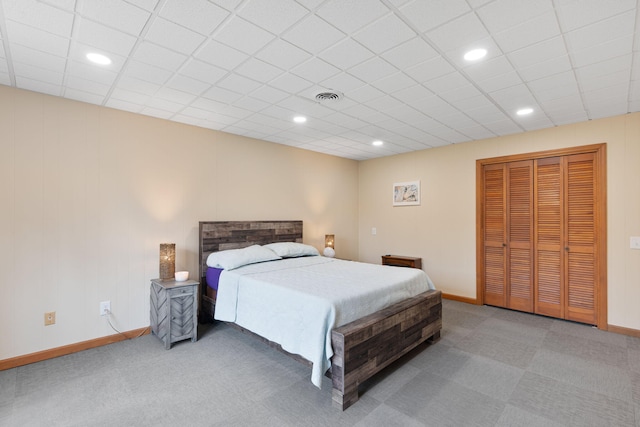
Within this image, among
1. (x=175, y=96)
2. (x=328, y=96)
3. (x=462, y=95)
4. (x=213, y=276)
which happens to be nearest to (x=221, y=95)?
(x=175, y=96)

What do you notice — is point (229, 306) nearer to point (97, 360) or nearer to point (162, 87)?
point (97, 360)

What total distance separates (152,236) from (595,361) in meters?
4.68

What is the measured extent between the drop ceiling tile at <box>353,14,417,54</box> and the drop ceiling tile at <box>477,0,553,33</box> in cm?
41

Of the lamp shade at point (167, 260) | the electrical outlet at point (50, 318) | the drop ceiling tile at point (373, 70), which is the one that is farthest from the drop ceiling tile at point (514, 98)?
the electrical outlet at point (50, 318)

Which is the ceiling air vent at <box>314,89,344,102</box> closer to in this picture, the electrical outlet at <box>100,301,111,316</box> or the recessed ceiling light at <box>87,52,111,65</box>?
the recessed ceiling light at <box>87,52,111,65</box>

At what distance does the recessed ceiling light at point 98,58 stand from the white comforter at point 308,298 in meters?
2.16

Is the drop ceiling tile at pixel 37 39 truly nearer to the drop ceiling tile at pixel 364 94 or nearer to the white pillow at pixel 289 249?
the drop ceiling tile at pixel 364 94

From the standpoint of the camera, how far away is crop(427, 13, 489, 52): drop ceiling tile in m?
1.79

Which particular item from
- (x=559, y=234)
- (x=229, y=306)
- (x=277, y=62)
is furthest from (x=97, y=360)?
(x=559, y=234)

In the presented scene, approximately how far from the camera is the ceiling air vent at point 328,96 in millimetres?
2812

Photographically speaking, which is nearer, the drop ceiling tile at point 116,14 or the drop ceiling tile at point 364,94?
the drop ceiling tile at point 116,14

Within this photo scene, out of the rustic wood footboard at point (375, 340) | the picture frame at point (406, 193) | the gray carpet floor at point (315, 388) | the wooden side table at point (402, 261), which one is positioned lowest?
the gray carpet floor at point (315, 388)

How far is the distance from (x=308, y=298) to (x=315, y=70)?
1.81 metres

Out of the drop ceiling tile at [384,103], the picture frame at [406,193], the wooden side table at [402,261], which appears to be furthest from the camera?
the picture frame at [406,193]
